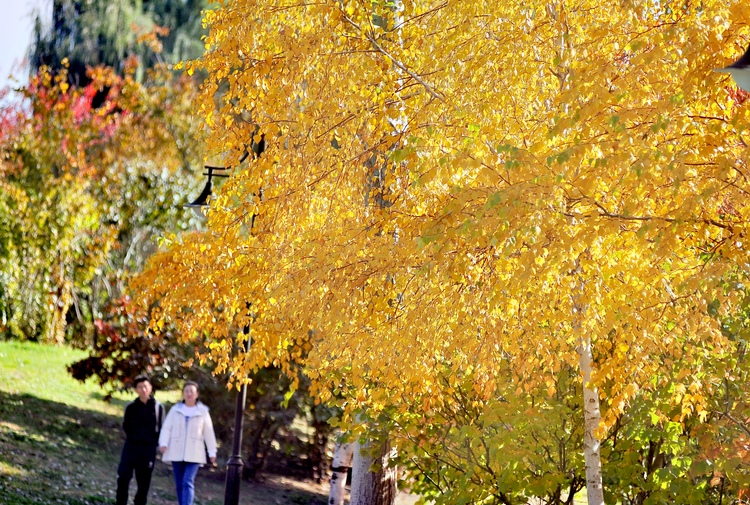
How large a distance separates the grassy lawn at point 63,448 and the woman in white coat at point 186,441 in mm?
1696

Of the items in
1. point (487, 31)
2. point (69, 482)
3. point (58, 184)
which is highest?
point (58, 184)

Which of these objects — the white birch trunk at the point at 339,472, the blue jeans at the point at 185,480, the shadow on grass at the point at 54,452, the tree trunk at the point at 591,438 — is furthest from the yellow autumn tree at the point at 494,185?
the shadow on grass at the point at 54,452

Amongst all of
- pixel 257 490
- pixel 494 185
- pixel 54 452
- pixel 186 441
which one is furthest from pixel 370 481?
pixel 54 452

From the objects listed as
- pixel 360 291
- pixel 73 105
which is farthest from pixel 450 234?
pixel 73 105

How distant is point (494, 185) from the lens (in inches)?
219

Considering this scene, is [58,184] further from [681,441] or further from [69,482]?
[681,441]

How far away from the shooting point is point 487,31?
21.8 feet

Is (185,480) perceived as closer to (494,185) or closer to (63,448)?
(63,448)

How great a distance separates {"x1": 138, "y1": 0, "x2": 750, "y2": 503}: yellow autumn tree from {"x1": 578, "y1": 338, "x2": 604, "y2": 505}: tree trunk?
0.6 inches

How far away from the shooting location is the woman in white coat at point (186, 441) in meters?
10.3

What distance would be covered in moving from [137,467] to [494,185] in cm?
673

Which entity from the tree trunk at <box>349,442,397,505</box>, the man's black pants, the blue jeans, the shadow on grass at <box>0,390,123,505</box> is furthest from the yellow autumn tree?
the shadow on grass at <box>0,390,123,505</box>

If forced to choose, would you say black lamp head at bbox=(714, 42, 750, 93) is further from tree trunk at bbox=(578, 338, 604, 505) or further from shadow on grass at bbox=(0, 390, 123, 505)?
shadow on grass at bbox=(0, 390, 123, 505)

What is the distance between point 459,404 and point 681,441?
6.85ft
